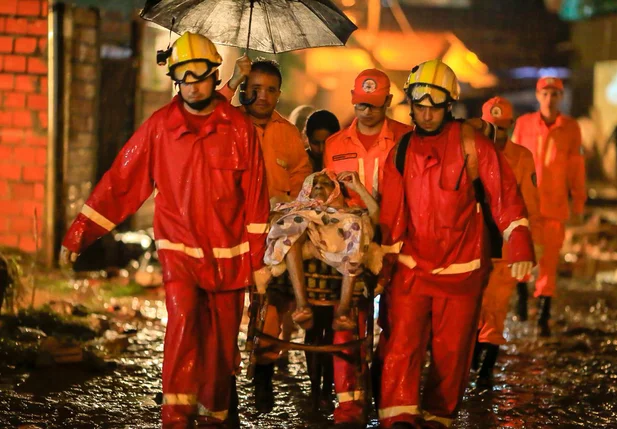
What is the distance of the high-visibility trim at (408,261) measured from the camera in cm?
619

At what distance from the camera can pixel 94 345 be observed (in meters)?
8.47

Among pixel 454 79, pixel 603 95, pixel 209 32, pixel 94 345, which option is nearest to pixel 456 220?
pixel 454 79

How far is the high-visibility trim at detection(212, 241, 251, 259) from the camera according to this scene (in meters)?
5.84

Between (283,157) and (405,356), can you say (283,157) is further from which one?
(405,356)

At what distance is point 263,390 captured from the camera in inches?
273

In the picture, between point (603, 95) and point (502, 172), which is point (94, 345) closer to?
point (502, 172)

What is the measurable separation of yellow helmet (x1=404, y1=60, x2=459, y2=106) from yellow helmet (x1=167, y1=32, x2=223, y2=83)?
1279 millimetres

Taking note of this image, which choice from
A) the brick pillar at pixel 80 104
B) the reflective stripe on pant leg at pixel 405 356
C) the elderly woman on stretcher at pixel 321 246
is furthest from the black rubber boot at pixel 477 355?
the brick pillar at pixel 80 104

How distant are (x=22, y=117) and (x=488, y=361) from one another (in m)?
6.17

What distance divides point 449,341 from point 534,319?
5113 millimetres

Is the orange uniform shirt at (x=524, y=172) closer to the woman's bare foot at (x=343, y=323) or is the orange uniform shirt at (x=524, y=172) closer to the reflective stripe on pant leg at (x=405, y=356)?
the reflective stripe on pant leg at (x=405, y=356)

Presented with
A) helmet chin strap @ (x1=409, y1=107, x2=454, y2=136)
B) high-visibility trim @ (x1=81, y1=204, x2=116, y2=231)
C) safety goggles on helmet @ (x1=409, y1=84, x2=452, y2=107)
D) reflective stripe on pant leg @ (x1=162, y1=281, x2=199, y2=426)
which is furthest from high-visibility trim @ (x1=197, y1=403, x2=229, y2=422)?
safety goggles on helmet @ (x1=409, y1=84, x2=452, y2=107)

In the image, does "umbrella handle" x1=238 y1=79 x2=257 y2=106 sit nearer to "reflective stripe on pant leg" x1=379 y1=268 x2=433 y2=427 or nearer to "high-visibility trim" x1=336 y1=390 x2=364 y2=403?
"reflective stripe on pant leg" x1=379 y1=268 x2=433 y2=427

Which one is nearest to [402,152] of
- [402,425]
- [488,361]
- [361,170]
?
[361,170]
